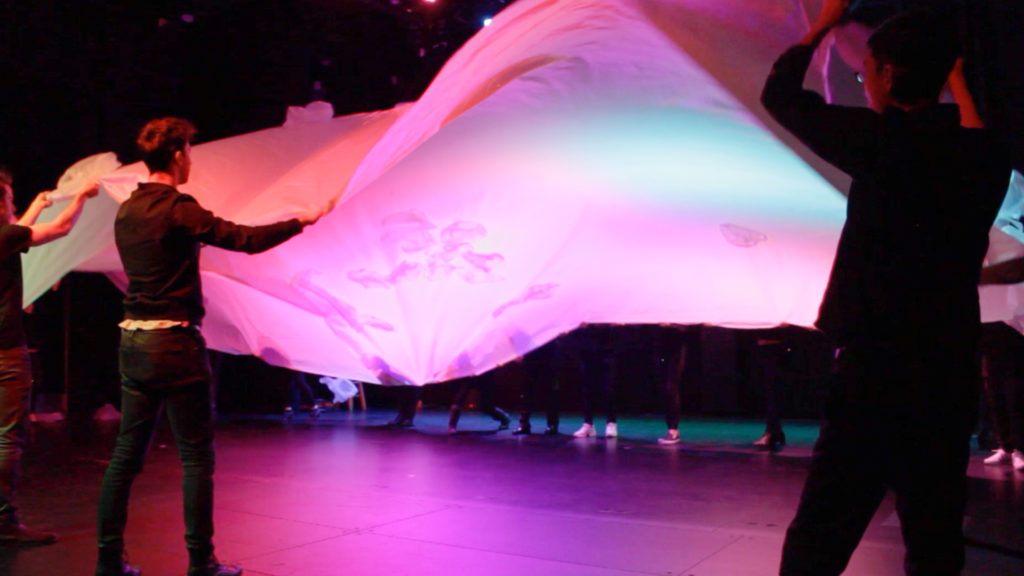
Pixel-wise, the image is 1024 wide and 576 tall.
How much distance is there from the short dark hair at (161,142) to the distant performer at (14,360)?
80cm

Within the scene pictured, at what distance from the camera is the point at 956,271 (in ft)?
5.30

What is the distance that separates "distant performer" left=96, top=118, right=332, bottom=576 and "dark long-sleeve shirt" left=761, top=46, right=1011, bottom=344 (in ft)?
5.98

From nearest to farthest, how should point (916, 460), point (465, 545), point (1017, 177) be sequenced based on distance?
point (916, 460) < point (465, 545) < point (1017, 177)

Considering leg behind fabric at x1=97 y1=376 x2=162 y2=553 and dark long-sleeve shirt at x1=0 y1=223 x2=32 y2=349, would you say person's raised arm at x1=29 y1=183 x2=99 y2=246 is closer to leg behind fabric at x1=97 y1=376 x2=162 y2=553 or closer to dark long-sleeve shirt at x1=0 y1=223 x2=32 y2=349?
dark long-sleeve shirt at x1=0 y1=223 x2=32 y2=349

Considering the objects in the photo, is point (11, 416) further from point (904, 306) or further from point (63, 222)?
point (904, 306)

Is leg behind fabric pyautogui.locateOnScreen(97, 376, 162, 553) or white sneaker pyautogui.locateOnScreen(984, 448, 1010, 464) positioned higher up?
leg behind fabric pyautogui.locateOnScreen(97, 376, 162, 553)

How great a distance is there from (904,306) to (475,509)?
2837 millimetres

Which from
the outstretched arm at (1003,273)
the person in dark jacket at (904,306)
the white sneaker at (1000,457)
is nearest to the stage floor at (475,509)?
the white sneaker at (1000,457)

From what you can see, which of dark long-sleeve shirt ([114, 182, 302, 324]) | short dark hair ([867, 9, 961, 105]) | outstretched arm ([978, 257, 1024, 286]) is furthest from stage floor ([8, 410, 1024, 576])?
short dark hair ([867, 9, 961, 105])

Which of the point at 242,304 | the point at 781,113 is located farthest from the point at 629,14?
the point at 242,304

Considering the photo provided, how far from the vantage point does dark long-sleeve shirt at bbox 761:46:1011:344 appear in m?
1.59

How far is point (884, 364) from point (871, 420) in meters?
0.11

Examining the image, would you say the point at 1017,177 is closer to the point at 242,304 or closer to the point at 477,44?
the point at 477,44

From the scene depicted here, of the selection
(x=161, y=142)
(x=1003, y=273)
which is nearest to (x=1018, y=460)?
(x=1003, y=273)
